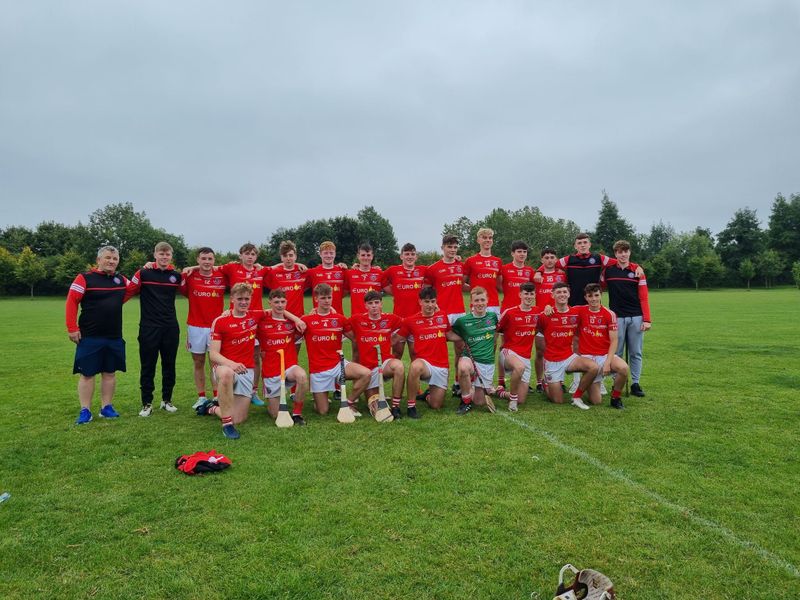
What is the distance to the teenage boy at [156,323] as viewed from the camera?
6.66 metres

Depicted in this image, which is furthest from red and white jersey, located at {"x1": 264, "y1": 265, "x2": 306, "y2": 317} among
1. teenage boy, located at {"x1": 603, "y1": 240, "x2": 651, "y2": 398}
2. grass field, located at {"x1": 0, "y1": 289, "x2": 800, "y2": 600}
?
teenage boy, located at {"x1": 603, "y1": 240, "x2": 651, "y2": 398}

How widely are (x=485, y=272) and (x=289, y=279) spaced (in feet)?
9.99

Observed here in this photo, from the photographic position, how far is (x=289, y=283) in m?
7.44

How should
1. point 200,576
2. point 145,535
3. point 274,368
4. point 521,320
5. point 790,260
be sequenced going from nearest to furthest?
1. point 200,576
2. point 145,535
3. point 274,368
4. point 521,320
5. point 790,260

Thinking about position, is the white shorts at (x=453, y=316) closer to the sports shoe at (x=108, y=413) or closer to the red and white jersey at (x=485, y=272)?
the red and white jersey at (x=485, y=272)

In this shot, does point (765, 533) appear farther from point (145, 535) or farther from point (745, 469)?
point (145, 535)

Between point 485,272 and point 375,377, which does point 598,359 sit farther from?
point 375,377

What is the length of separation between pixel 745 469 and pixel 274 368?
5.21 meters

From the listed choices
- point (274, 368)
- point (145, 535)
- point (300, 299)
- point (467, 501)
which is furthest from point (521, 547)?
point (300, 299)

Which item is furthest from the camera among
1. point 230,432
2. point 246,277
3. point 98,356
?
point 246,277

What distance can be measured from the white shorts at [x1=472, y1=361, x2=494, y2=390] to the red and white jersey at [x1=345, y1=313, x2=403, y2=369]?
1221mm

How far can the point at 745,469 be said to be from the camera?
14.5 feet

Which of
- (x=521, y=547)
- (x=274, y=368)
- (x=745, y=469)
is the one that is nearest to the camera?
(x=521, y=547)

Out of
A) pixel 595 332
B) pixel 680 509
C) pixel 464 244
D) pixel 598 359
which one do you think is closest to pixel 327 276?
pixel 595 332
